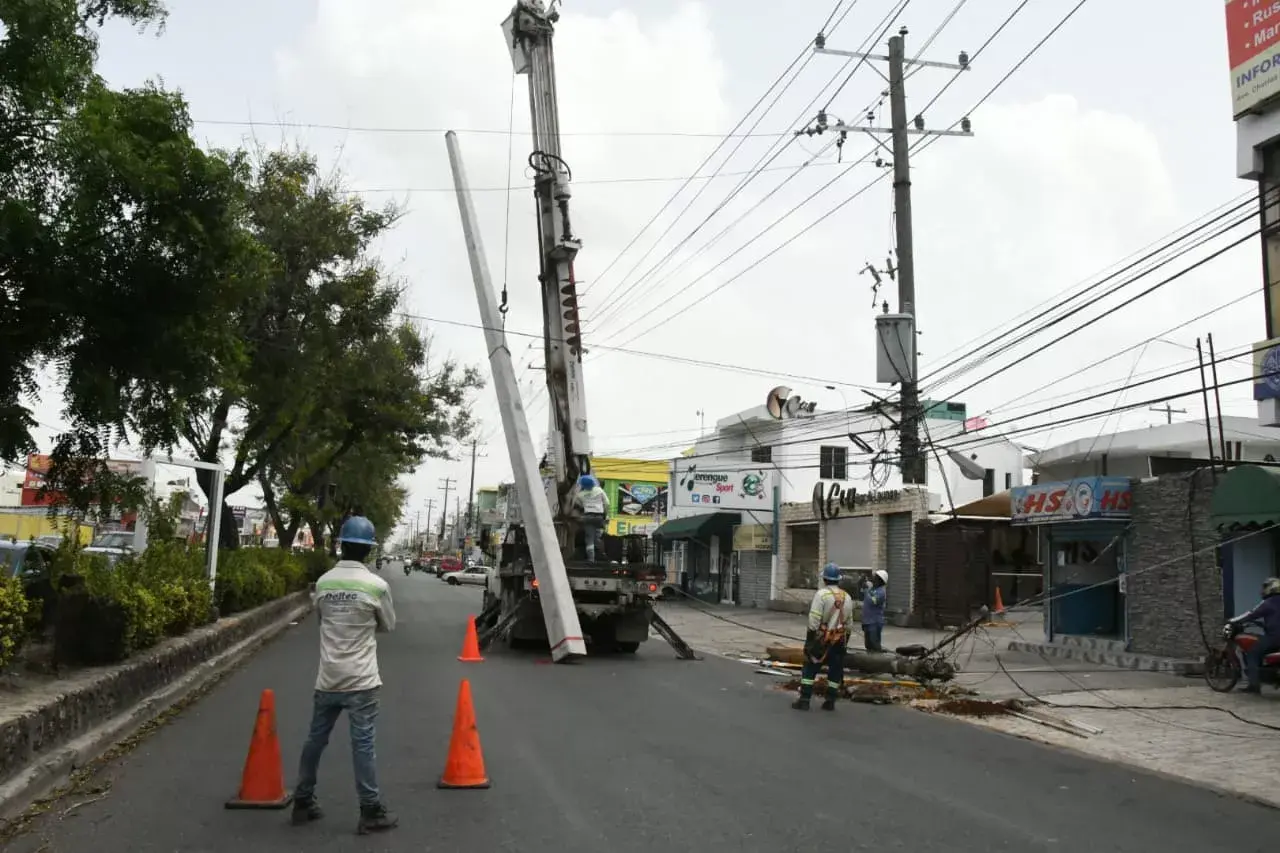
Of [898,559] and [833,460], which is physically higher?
[833,460]

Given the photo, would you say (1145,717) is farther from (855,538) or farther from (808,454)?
(808,454)

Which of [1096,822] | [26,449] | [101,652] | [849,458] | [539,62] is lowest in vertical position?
[1096,822]

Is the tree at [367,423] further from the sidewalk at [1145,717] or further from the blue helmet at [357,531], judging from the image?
the blue helmet at [357,531]

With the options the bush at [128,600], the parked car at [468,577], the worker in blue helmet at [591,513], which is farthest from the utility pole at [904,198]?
the parked car at [468,577]

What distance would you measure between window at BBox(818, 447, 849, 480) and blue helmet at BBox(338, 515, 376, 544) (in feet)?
118

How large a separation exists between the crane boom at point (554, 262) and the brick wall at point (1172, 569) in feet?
28.6

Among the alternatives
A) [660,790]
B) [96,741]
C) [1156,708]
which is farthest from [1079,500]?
[96,741]

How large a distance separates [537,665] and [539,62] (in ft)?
33.3

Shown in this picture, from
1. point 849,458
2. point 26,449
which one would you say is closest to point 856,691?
point 26,449

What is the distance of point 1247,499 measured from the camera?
13.5m

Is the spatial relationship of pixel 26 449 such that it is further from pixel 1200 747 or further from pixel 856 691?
pixel 1200 747

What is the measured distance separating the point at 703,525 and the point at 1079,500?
23.4 m

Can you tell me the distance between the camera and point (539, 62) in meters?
18.4

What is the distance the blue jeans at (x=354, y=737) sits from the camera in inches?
235
